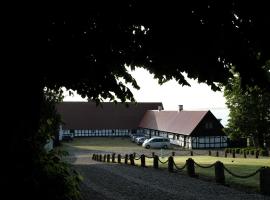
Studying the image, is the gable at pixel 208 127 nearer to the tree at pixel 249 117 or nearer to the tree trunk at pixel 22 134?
the tree at pixel 249 117

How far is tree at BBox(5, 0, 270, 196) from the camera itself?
602cm

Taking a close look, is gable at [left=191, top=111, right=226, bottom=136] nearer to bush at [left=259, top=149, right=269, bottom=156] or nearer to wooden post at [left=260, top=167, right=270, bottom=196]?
bush at [left=259, top=149, right=269, bottom=156]

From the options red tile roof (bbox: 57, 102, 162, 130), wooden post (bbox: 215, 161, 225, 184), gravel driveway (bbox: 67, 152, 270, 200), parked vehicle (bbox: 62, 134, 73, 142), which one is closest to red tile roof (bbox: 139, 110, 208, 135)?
red tile roof (bbox: 57, 102, 162, 130)

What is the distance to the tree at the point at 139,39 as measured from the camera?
6021mm

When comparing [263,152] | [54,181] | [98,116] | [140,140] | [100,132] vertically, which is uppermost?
[98,116]

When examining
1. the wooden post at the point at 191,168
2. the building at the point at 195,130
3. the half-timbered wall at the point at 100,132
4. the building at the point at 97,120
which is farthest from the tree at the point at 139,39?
the half-timbered wall at the point at 100,132

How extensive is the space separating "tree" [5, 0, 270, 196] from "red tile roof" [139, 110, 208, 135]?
4332cm

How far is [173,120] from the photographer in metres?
56.5

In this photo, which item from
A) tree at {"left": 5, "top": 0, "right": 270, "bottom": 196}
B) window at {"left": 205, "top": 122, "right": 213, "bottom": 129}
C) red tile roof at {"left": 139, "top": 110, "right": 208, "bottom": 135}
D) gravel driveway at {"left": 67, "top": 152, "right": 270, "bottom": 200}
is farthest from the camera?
red tile roof at {"left": 139, "top": 110, "right": 208, "bottom": 135}

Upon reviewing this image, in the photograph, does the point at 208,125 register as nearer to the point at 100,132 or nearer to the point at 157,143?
the point at 157,143

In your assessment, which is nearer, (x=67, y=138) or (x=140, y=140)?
(x=140, y=140)

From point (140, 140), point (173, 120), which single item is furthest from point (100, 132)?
point (173, 120)

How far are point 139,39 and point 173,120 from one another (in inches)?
1943

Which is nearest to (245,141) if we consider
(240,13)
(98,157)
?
(98,157)
